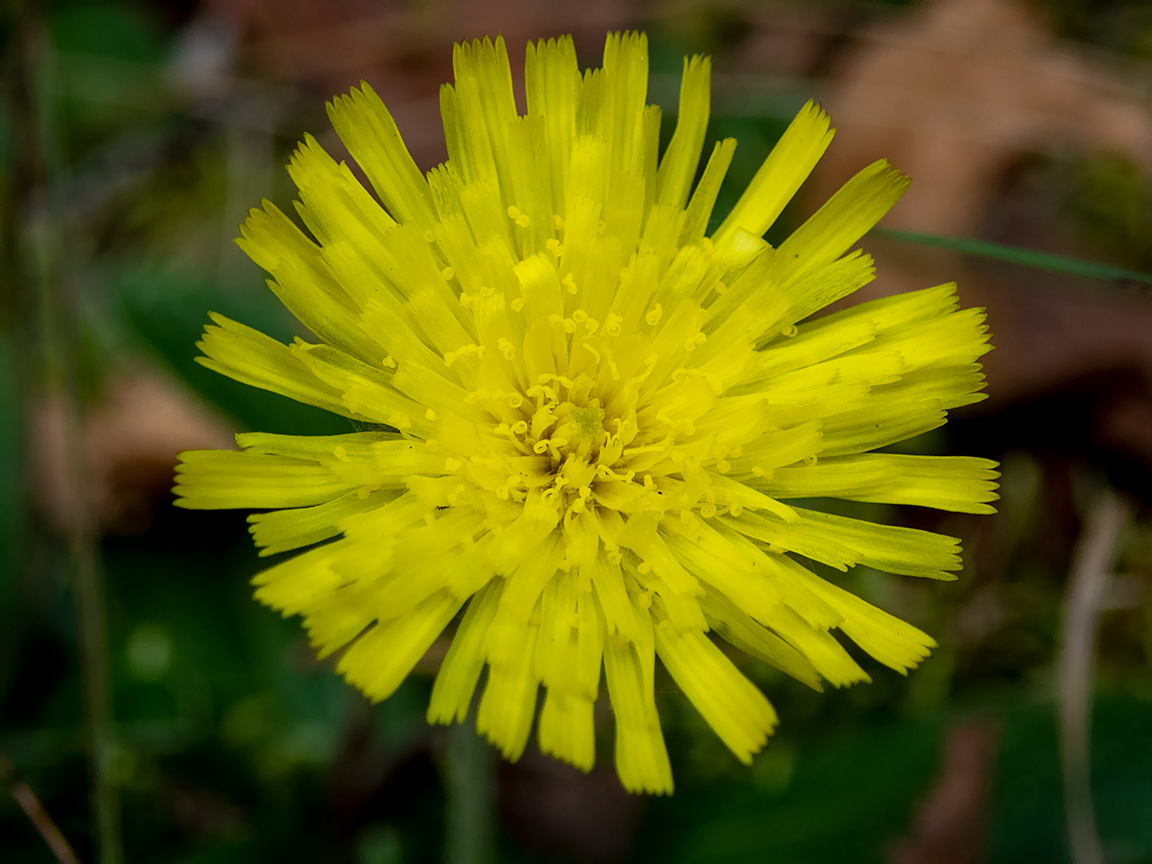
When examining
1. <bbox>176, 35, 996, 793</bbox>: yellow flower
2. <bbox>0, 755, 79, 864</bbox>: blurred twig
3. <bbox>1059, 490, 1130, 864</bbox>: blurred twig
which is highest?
<bbox>176, 35, 996, 793</bbox>: yellow flower

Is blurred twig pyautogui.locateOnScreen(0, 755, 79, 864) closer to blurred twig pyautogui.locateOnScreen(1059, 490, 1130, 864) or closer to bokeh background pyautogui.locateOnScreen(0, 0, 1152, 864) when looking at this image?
bokeh background pyautogui.locateOnScreen(0, 0, 1152, 864)

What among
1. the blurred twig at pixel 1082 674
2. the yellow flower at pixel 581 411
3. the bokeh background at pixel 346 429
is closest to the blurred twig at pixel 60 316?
the bokeh background at pixel 346 429

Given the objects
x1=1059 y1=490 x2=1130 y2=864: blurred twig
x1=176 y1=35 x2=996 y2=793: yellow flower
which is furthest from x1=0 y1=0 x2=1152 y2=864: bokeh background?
x1=176 y1=35 x2=996 y2=793: yellow flower

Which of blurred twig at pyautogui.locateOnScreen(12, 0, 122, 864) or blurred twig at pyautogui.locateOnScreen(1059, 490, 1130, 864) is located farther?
blurred twig at pyautogui.locateOnScreen(1059, 490, 1130, 864)

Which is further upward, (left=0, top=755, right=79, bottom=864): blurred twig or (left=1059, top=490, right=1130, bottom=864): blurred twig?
(left=0, top=755, right=79, bottom=864): blurred twig

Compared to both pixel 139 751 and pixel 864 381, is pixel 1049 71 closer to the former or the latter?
pixel 864 381
